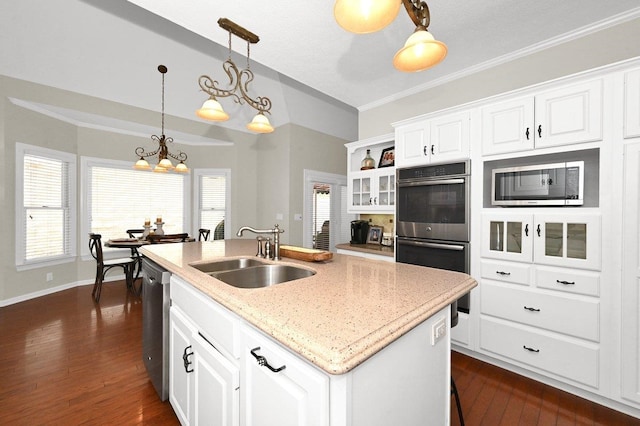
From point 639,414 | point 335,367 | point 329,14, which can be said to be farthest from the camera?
point 329,14

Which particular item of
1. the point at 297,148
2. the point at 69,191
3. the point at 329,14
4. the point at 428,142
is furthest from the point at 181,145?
the point at 428,142

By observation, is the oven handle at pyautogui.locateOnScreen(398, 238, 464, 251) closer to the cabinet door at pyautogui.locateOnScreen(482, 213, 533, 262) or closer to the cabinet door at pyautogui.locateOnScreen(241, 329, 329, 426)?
the cabinet door at pyautogui.locateOnScreen(482, 213, 533, 262)

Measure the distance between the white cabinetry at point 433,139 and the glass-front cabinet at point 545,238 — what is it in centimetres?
67

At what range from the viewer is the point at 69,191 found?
4.62 meters

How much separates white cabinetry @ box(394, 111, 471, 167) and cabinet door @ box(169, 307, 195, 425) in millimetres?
2468

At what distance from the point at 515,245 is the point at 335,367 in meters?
2.20

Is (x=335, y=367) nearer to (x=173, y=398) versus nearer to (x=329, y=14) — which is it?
(x=173, y=398)

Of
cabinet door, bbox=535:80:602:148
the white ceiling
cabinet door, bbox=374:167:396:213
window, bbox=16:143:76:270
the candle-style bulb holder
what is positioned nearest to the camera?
cabinet door, bbox=535:80:602:148

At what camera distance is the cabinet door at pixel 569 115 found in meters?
1.83

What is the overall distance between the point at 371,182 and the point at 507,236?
5.44 ft

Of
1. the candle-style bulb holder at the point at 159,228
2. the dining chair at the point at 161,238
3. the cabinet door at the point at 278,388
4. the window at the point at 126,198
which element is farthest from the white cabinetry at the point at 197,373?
the window at the point at 126,198

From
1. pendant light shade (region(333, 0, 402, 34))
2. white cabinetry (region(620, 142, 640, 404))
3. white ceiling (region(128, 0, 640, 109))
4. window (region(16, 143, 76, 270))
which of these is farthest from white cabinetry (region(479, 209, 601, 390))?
window (region(16, 143, 76, 270))

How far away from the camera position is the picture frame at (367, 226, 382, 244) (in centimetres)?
368

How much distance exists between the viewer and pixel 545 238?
2047mm
